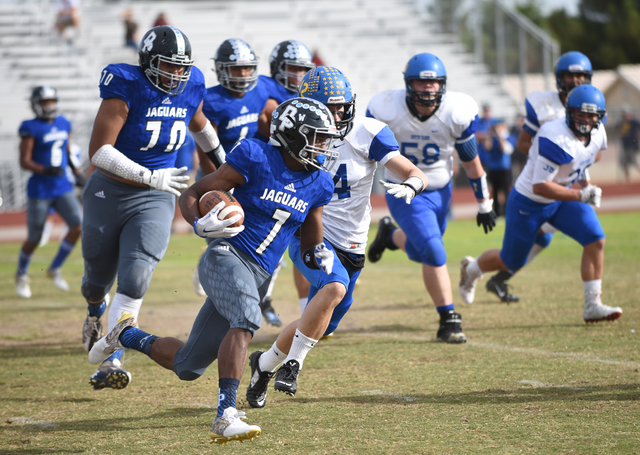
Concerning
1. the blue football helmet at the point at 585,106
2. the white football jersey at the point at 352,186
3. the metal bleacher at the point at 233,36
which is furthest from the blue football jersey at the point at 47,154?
the metal bleacher at the point at 233,36

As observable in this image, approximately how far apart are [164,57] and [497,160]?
1073 cm

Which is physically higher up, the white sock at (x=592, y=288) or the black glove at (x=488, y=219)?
the black glove at (x=488, y=219)

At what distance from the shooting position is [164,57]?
14.6 feet

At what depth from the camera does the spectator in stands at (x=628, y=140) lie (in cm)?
2156

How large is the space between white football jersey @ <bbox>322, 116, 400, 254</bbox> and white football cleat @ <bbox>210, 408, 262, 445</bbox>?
1540 mm

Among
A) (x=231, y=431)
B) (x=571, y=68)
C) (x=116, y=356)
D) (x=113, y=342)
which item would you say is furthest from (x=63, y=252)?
(x=231, y=431)

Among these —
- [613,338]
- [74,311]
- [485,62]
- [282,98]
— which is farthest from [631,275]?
[485,62]

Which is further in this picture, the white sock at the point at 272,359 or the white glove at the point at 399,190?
the white glove at the point at 399,190

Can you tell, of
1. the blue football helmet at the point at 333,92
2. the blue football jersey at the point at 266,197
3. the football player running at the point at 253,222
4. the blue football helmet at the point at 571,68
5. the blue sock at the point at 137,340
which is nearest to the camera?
the football player running at the point at 253,222

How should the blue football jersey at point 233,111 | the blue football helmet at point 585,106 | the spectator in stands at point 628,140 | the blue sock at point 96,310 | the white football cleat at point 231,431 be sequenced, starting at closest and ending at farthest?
the white football cleat at point 231,431
the blue sock at point 96,310
the blue football helmet at point 585,106
the blue football jersey at point 233,111
the spectator in stands at point 628,140

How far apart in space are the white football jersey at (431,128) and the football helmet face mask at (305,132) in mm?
2052

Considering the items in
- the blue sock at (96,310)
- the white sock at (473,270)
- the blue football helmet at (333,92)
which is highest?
the blue football helmet at (333,92)

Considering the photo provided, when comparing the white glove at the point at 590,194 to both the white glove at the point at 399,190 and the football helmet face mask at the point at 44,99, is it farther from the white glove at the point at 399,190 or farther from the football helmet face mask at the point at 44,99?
the football helmet face mask at the point at 44,99

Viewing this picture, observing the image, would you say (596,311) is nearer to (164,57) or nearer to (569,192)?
(569,192)
